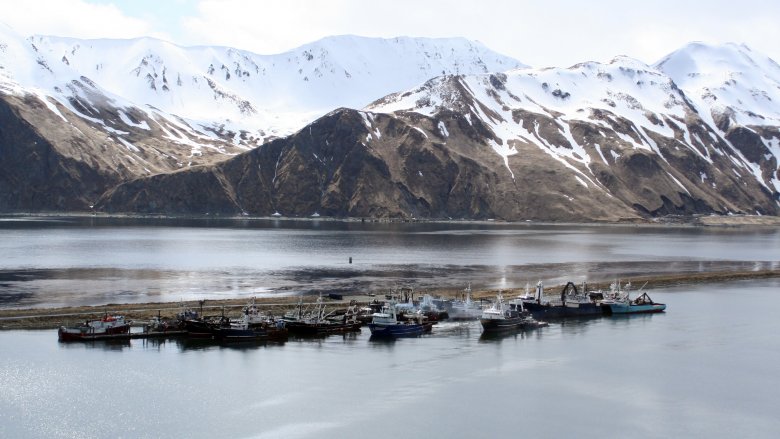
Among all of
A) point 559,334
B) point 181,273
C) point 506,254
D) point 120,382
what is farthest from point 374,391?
point 506,254

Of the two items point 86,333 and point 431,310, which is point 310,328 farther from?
point 86,333

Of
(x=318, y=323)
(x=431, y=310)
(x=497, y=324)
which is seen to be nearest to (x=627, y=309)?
(x=497, y=324)

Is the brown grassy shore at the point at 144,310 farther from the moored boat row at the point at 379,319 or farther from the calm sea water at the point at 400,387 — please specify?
the calm sea water at the point at 400,387

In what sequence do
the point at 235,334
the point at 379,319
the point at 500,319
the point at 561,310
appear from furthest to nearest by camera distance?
the point at 561,310
the point at 500,319
the point at 379,319
the point at 235,334

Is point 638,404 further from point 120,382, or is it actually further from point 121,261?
point 121,261

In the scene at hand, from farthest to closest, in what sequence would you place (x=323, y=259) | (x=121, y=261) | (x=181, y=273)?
(x=323, y=259)
(x=121, y=261)
(x=181, y=273)

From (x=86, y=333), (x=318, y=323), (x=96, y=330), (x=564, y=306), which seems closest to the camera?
(x=86, y=333)
